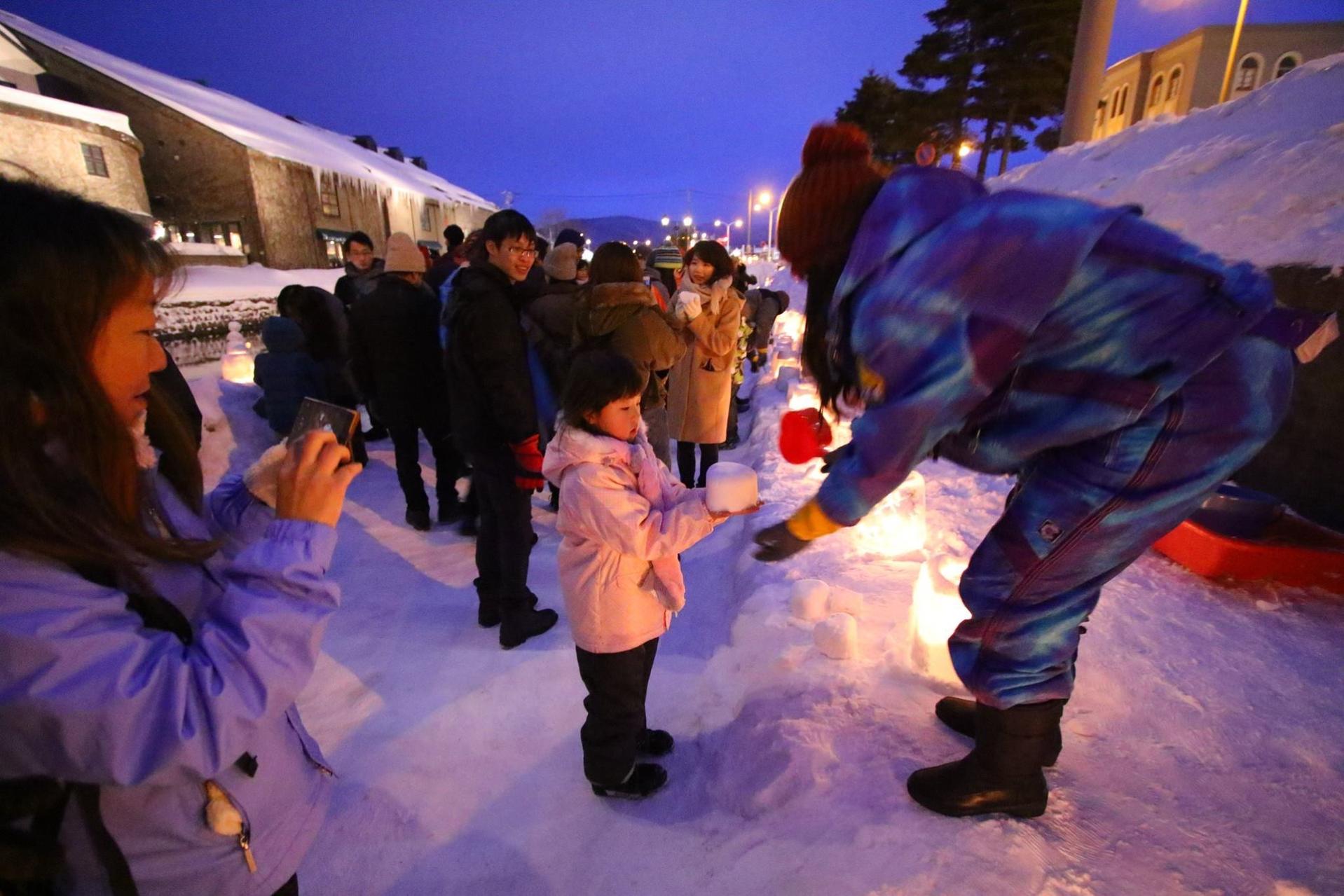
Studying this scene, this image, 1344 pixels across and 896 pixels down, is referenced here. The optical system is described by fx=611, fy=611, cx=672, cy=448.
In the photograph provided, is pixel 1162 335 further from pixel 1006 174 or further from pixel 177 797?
pixel 1006 174

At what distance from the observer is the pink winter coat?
205 cm

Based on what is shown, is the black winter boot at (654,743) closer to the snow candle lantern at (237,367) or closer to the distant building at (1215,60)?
the snow candle lantern at (237,367)

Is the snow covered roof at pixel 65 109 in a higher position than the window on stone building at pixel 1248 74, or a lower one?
lower

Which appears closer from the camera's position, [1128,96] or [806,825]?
[806,825]

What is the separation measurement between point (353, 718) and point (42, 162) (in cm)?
2216

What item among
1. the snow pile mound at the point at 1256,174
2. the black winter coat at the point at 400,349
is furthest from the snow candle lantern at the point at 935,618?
the black winter coat at the point at 400,349

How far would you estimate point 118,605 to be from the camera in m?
0.95

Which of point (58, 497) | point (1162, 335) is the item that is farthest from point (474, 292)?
point (1162, 335)

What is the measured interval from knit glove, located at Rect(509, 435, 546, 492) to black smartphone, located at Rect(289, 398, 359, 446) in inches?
79.3

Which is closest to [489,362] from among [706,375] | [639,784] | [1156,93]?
[639,784]

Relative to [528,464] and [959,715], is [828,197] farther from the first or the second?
[528,464]

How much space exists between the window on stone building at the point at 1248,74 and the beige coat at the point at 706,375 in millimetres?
26759

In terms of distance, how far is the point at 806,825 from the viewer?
6.68ft

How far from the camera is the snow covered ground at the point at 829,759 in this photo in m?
1.84
